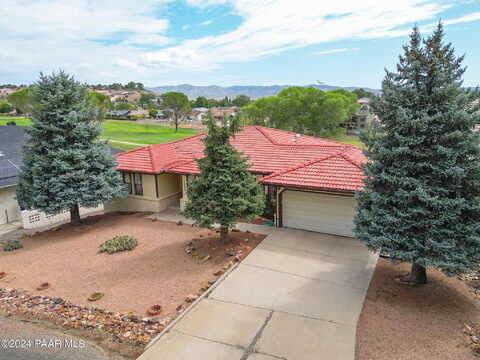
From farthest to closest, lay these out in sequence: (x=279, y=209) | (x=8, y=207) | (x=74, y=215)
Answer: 1. (x=8, y=207)
2. (x=74, y=215)
3. (x=279, y=209)

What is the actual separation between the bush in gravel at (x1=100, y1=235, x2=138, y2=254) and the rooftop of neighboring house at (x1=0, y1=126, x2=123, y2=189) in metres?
6.42

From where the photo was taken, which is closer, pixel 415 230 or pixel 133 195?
pixel 415 230

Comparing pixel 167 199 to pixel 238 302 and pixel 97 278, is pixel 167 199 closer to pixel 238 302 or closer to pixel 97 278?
pixel 97 278

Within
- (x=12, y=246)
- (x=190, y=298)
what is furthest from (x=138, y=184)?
(x=190, y=298)

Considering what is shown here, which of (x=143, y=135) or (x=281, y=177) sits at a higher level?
(x=281, y=177)

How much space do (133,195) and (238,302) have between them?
39.8ft

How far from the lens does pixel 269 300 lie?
9305mm

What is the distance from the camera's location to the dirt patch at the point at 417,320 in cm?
708

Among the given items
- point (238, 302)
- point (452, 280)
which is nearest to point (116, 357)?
point (238, 302)

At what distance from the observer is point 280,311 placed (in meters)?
8.75

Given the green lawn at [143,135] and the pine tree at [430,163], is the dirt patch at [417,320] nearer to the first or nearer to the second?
the pine tree at [430,163]

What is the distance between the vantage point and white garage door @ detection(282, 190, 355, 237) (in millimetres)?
13938

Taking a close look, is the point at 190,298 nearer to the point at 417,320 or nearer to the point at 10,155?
the point at 417,320

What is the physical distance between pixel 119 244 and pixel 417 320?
1080cm
